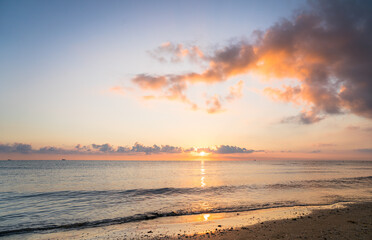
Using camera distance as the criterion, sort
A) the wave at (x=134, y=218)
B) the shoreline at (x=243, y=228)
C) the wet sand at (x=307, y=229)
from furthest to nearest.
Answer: the wave at (x=134, y=218), the shoreline at (x=243, y=228), the wet sand at (x=307, y=229)

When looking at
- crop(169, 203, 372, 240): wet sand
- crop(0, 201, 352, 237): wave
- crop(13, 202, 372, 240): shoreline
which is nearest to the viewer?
crop(169, 203, 372, 240): wet sand

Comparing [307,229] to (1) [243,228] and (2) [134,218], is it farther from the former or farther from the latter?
(2) [134,218]

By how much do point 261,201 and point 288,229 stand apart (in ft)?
42.3

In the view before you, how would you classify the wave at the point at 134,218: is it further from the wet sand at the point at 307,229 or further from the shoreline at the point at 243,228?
the wet sand at the point at 307,229

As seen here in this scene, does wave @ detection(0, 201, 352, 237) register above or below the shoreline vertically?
below

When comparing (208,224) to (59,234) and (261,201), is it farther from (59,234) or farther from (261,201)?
(261,201)

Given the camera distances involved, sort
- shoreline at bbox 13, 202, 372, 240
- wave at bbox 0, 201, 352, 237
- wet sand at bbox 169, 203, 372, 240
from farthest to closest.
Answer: wave at bbox 0, 201, 352, 237, shoreline at bbox 13, 202, 372, 240, wet sand at bbox 169, 203, 372, 240

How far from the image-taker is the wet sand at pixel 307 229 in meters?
12.7

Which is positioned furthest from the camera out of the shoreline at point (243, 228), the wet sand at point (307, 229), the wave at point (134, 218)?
the wave at point (134, 218)

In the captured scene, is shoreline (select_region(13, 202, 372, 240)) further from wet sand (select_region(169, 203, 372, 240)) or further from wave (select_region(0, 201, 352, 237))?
wave (select_region(0, 201, 352, 237))

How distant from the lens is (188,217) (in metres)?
19.5

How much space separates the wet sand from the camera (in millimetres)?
12688

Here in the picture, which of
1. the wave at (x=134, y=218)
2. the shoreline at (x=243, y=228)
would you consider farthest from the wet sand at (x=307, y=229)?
the wave at (x=134, y=218)

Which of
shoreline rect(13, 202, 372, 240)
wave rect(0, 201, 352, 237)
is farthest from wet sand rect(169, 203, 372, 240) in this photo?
wave rect(0, 201, 352, 237)
